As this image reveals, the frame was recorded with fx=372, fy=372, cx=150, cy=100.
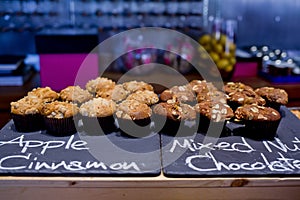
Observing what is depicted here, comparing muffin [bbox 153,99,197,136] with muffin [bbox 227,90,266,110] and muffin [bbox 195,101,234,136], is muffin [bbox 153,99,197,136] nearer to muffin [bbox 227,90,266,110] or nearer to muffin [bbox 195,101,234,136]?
muffin [bbox 195,101,234,136]

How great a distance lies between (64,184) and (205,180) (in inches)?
15.9

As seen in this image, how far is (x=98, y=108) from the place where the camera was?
1.35 metres

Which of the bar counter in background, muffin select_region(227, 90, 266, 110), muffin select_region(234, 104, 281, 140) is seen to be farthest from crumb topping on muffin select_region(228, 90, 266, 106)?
the bar counter in background

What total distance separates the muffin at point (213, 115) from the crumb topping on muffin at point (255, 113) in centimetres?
5

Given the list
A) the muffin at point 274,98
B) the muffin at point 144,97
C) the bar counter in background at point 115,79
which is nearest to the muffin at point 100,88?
the muffin at point 144,97

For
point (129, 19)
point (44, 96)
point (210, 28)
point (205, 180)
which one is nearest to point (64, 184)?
point (205, 180)

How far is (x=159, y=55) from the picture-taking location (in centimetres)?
303

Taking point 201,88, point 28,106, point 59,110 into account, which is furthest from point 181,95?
point 28,106

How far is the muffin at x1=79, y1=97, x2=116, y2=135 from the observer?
1331 millimetres

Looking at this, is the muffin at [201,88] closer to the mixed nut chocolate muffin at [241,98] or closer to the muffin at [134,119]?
the mixed nut chocolate muffin at [241,98]

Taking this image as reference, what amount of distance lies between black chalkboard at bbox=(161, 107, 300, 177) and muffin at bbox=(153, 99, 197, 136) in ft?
0.11

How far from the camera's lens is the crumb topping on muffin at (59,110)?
1.32 metres

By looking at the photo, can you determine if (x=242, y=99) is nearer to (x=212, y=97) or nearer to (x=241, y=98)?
(x=241, y=98)

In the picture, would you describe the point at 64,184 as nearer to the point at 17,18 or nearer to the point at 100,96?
the point at 100,96
